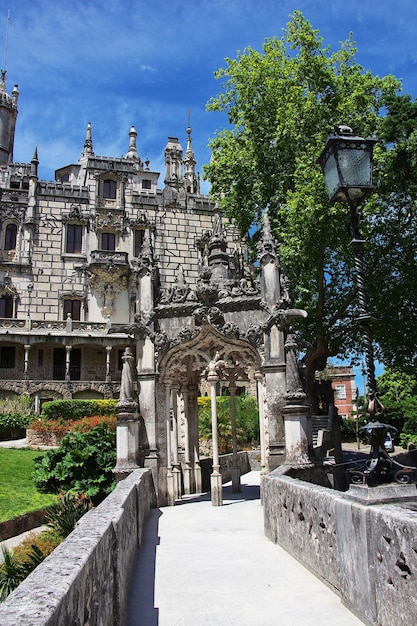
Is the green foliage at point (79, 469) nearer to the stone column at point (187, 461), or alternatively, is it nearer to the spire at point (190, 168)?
the stone column at point (187, 461)

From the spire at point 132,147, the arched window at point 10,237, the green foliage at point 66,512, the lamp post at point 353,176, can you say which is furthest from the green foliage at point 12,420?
the spire at point 132,147

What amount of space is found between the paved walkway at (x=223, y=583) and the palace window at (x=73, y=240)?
1352 inches

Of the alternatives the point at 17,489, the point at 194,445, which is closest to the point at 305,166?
the point at 194,445

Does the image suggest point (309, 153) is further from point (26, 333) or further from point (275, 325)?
point (26, 333)

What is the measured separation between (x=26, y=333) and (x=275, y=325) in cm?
2797

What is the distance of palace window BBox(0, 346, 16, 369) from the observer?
129 feet

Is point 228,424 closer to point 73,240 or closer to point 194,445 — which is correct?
point 194,445

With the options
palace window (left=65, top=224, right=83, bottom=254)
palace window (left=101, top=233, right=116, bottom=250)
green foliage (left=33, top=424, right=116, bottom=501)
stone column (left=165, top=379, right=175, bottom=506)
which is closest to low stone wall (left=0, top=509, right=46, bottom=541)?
green foliage (left=33, top=424, right=116, bottom=501)

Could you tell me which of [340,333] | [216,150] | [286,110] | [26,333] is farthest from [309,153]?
[26,333]

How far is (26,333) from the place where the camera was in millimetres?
37875

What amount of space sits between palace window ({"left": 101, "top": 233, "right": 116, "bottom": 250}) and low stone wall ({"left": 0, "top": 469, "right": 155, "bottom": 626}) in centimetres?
3858

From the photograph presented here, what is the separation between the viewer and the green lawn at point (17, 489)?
12.4 metres

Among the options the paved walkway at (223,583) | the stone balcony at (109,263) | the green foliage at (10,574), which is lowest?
the green foliage at (10,574)

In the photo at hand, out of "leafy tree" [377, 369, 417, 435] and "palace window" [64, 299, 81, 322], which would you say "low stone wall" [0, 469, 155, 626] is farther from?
"palace window" [64, 299, 81, 322]
